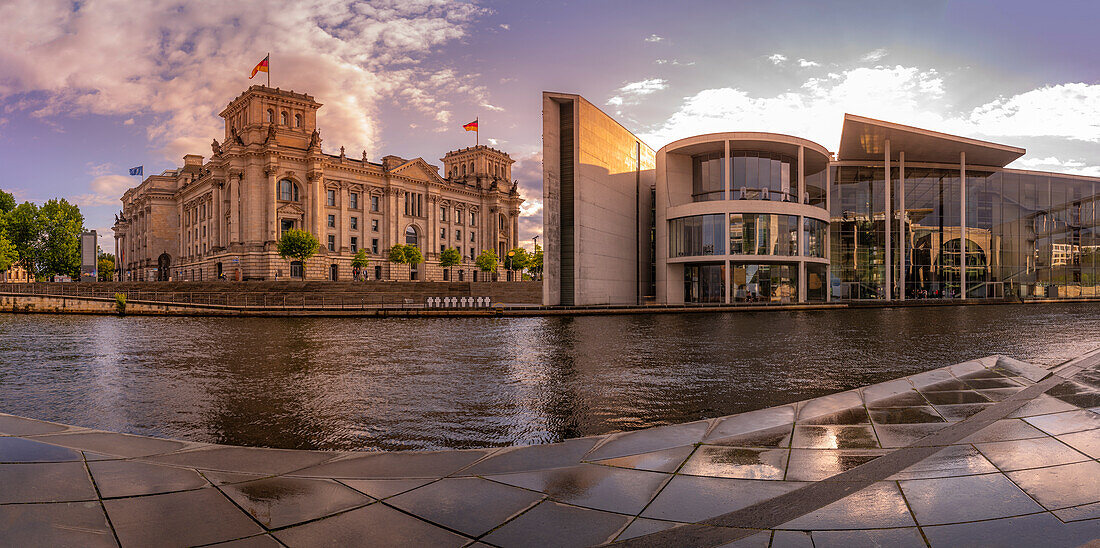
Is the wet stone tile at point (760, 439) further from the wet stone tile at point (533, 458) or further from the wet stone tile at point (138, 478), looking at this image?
the wet stone tile at point (138, 478)

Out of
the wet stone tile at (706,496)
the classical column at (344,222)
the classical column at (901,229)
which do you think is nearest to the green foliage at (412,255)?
the classical column at (344,222)

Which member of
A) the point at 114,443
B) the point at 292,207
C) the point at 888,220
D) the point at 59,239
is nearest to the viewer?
the point at 114,443

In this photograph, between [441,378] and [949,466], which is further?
[441,378]

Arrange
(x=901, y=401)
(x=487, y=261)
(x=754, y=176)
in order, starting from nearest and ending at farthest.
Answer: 1. (x=901, y=401)
2. (x=754, y=176)
3. (x=487, y=261)

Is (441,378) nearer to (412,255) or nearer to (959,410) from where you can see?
(959,410)

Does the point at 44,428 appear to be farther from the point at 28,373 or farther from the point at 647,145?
the point at 647,145

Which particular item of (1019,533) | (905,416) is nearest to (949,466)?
(1019,533)

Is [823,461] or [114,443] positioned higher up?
[114,443]

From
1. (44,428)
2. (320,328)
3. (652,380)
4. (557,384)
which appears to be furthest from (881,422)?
(320,328)

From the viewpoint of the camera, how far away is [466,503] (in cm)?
397

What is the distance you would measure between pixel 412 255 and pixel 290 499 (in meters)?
89.9

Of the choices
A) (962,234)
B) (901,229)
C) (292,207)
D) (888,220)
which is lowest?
(962,234)

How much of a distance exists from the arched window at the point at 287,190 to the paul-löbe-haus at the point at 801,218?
5410 centimetres

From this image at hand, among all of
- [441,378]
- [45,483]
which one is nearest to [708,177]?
[441,378]
